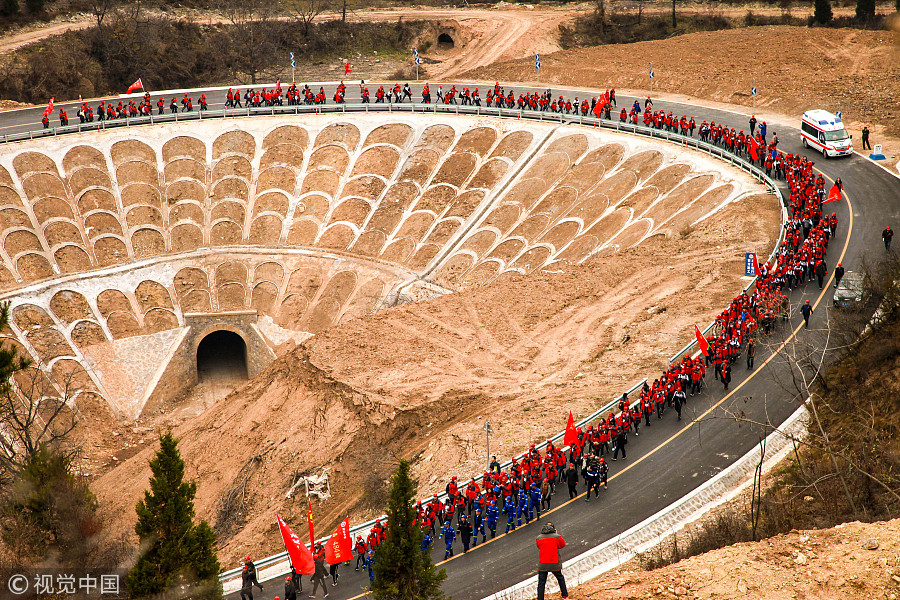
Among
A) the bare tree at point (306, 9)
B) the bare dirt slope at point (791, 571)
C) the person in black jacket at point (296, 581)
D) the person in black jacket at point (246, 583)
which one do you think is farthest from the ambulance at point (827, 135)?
the bare tree at point (306, 9)

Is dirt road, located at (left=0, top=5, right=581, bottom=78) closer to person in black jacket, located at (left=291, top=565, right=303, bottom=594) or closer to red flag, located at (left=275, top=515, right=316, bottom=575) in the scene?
person in black jacket, located at (left=291, top=565, right=303, bottom=594)

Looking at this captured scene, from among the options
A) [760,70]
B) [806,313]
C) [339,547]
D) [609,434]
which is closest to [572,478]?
[609,434]

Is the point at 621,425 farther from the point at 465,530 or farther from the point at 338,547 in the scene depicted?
the point at 338,547

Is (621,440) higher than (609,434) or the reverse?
the reverse

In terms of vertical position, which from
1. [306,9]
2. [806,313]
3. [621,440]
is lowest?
[621,440]

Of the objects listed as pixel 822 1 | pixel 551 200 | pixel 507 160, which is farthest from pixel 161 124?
pixel 822 1

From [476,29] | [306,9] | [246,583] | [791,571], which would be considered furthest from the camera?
[306,9]
